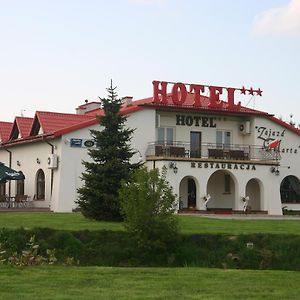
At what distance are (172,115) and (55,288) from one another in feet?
92.2

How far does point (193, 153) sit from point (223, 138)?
270 cm

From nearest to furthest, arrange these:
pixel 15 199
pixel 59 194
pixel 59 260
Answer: pixel 59 260 < pixel 59 194 < pixel 15 199

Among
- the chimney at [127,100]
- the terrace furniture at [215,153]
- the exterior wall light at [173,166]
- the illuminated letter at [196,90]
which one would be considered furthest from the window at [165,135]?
the chimney at [127,100]

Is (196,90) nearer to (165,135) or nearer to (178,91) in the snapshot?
(178,91)

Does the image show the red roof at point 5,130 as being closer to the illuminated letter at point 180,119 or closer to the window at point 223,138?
the illuminated letter at point 180,119

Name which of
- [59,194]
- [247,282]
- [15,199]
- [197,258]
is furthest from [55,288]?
[15,199]

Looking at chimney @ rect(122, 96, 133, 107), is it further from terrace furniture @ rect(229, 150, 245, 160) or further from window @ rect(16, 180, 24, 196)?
window @ rect(16, 180, 24, 196)

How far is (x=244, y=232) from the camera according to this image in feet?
67.1

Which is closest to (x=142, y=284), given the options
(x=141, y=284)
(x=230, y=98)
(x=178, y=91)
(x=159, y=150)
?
(x=141, y=284)

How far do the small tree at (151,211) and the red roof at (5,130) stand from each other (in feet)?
89.6

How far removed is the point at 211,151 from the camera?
128 feet

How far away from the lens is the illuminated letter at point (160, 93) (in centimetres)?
3794

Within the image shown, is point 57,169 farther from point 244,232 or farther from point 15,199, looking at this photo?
point 244,232

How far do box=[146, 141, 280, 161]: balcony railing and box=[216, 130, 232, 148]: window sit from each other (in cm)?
Answer: 24
